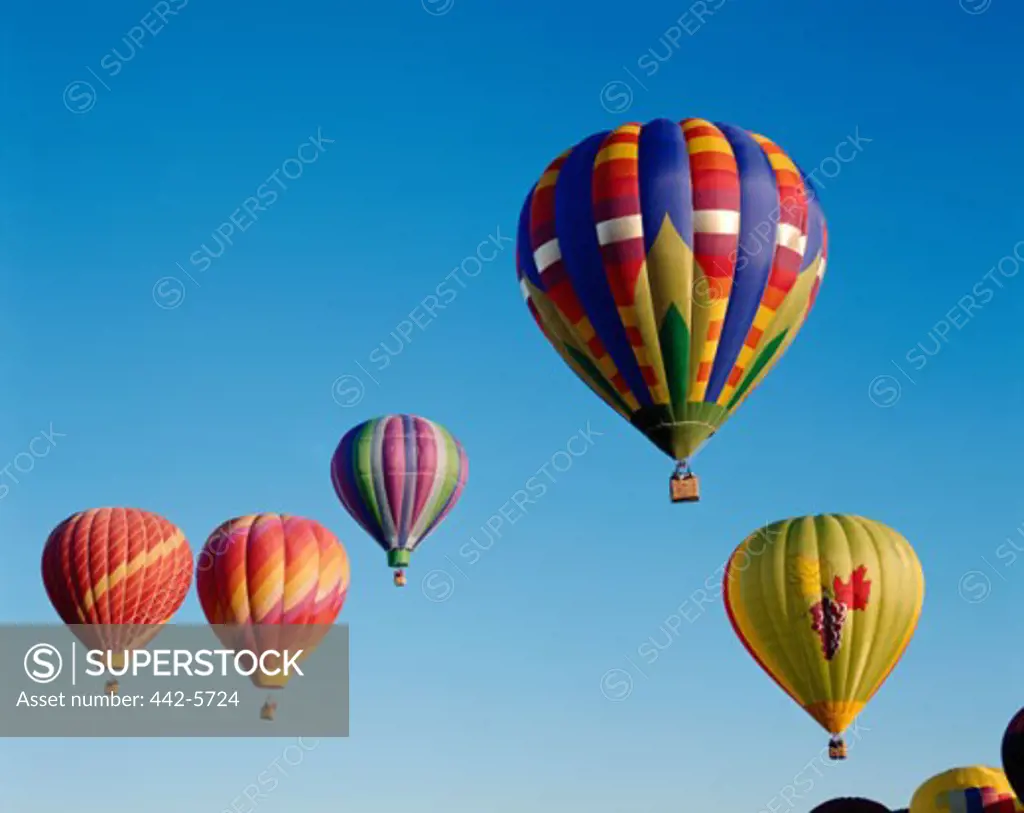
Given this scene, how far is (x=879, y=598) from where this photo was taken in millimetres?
36688

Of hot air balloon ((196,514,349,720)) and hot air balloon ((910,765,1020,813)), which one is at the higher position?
hot air balloon ((196,514,349,720))

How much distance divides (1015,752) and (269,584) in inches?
672

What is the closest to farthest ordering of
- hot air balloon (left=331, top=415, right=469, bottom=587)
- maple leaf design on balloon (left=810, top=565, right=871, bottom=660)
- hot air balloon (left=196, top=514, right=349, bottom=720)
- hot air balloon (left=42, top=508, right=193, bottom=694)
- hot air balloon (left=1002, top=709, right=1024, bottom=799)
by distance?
hot air balloon (left=1002, top=709, right=1024, bottom=799) < maple leaf design on balloon (left=810, top=565, right=871, bottom=660) < hot air balloon (left=196, top=514, right=349, bottom=720) < hot air balloon (left=42, top=508, right=193, bottom=694) < hot air balloon (left=331, top=415, right=469, bottom=587)

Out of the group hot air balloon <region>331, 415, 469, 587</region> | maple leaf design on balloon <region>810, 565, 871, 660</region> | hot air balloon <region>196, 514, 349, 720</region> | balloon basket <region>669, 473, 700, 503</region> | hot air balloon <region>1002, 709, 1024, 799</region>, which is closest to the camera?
hot air balloon <region>1002, 709, 1024, 799</region>

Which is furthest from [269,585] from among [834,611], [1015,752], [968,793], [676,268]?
[1015,752]

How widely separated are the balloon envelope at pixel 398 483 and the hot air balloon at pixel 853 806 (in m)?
13.3

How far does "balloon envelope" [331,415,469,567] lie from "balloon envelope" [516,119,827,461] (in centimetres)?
1328

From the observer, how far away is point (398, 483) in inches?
1884

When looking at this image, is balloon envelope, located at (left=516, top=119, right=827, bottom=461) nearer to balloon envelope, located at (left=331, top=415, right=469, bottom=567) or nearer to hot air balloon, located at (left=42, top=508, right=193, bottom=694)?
hot air balloon, located at (left=42, top=508, right=193, bottom=694)

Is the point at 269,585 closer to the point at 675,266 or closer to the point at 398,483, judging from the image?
the point at 398,483

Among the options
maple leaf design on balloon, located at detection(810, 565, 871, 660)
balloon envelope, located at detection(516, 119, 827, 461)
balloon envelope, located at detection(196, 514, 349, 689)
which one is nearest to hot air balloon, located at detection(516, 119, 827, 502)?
balloon envelope, located at detection(516, 119, 827, 461)

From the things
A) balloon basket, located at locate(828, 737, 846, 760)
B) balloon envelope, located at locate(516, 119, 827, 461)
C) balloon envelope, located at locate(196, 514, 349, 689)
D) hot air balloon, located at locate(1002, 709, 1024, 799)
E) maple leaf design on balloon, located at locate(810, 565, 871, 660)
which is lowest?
hot air balloon, located at locate(1002, 709, 1024, 799)

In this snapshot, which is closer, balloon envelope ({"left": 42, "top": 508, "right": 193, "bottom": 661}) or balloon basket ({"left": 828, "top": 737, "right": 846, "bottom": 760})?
balloon basket ({"left": 828, "top": 737, "right": 846, "bottom": 760})

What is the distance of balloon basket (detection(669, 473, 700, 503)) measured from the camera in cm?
3362
